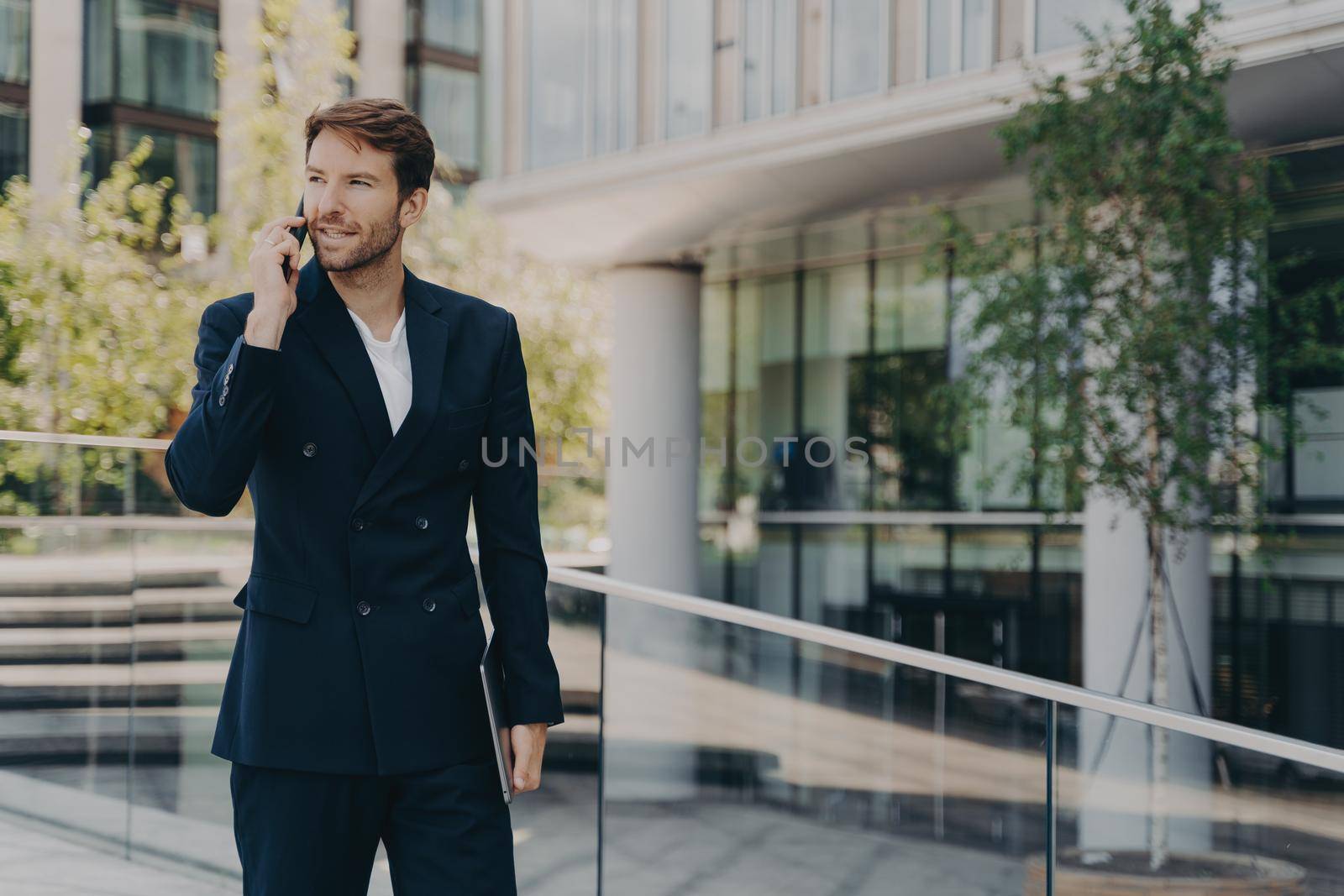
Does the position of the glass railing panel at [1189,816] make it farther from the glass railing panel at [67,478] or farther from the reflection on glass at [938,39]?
the reflection on glass at [938,39]

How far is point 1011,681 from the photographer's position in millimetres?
3059

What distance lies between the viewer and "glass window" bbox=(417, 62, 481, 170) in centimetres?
2861

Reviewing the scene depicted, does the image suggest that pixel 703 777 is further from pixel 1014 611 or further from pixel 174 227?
pixel 174 227

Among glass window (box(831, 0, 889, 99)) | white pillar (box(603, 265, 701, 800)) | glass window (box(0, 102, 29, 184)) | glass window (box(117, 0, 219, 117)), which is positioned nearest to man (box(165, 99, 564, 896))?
glass window (box(831, 0, 889, 99))

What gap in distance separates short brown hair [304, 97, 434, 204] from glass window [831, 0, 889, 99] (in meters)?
8.85

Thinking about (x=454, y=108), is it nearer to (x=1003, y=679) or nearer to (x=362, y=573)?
(x=1003, y=679)

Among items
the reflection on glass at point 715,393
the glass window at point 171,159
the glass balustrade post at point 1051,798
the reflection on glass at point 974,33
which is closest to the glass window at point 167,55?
the glass window at point 171,159

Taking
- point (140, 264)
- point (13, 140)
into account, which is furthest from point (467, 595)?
point (13, 140)

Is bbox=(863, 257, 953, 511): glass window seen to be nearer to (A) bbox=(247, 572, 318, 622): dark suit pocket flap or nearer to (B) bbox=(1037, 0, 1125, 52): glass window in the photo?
(B) bbox=(1037, 0, 1125, 52): glass window

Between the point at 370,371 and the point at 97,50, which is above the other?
the point at 97,50

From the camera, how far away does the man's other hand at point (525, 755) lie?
2.10 m

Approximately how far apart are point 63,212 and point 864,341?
30.1 ft

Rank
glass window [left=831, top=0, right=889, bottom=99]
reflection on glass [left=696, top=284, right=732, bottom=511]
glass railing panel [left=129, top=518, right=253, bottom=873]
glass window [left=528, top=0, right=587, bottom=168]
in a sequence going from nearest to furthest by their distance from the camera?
glass railing panel [left=129, top=518, right=253, bottom=873] → glass window [left=831, top=0, right=889, bottom=99] → glass window [left=528, top=0, right=587, bottom=168] → reflection on glass [left=696, top=284, right=732, bottom=511]

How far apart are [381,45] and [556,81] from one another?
1644 cm
